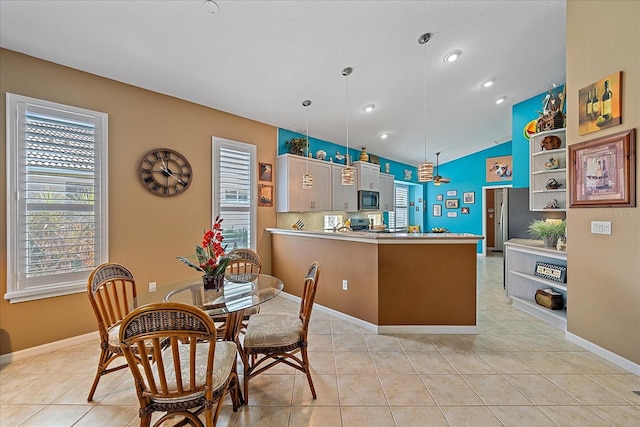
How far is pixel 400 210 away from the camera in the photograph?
9375mm

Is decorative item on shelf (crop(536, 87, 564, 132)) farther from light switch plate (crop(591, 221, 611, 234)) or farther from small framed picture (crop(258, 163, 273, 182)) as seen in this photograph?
small framed picture (crop(258, 163, 273, 182))

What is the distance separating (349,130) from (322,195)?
1414 mm

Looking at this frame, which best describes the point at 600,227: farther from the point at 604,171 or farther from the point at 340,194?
the point at 340,194

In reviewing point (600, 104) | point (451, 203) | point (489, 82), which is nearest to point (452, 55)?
point (489, 82)

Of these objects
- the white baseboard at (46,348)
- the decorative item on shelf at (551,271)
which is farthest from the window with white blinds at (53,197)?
the decorative item on shelf at (551,271)

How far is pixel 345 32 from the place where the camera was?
2.76 m

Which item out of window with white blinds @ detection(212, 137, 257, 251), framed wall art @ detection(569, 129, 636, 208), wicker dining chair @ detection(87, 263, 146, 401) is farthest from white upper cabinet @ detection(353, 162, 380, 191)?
wicker dining chair @ detection(87, 263, 146, 401)

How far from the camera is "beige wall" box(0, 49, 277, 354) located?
8.53 feet

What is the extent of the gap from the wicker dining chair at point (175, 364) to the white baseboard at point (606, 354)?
322 centimetres

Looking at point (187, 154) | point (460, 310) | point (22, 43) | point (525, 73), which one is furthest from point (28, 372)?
point (525, 73)

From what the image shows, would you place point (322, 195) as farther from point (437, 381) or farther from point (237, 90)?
point (437, 381)

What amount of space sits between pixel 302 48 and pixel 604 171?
3163 mm

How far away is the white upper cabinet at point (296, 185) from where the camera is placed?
188 inches

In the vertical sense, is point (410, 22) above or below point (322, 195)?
above
